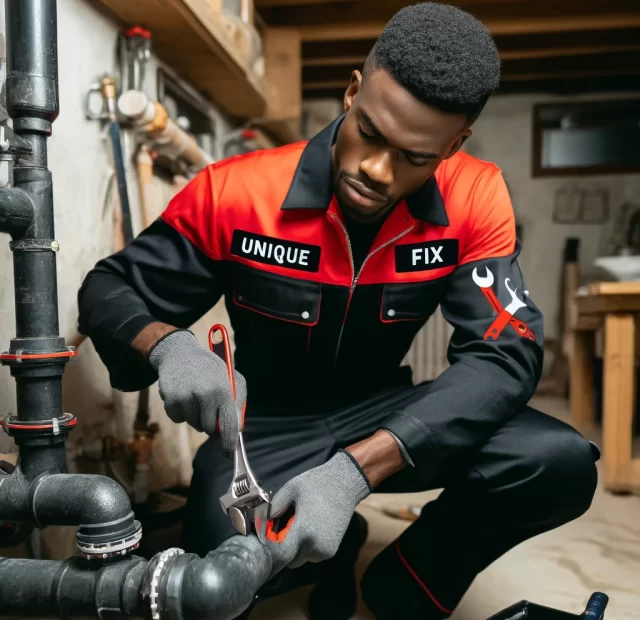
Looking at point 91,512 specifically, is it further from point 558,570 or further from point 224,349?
point 558,570

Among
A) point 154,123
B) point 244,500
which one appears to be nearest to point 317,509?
point 244,500

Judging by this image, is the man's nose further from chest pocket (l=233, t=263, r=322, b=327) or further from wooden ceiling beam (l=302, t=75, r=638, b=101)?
wooden ceiling beam (l=302, t=75, r=638, b=101)

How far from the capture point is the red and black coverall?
1054 mm

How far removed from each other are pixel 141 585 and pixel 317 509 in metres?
0.23

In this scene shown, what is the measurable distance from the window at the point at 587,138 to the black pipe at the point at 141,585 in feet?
13.7

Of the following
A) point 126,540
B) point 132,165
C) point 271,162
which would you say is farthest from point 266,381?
point 132,165

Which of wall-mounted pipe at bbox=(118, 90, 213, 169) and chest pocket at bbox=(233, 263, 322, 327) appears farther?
wall-mounted pipe at bbox=(118, 90, 213, 169)

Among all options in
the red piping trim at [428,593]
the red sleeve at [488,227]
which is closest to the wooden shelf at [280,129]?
the red sleeve at [488,227]

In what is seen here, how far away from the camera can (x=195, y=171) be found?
2.14 m

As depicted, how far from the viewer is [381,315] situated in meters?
1.19

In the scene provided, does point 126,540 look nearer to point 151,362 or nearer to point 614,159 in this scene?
point 151,362

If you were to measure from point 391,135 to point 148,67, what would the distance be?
1.11m

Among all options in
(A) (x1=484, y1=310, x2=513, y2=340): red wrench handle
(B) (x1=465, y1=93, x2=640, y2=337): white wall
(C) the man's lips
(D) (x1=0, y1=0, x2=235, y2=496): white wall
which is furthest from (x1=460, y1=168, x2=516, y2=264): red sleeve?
(B) (x1=465, y1=93, x2=640, y2=337): white wall

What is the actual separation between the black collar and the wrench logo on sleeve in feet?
0.39
